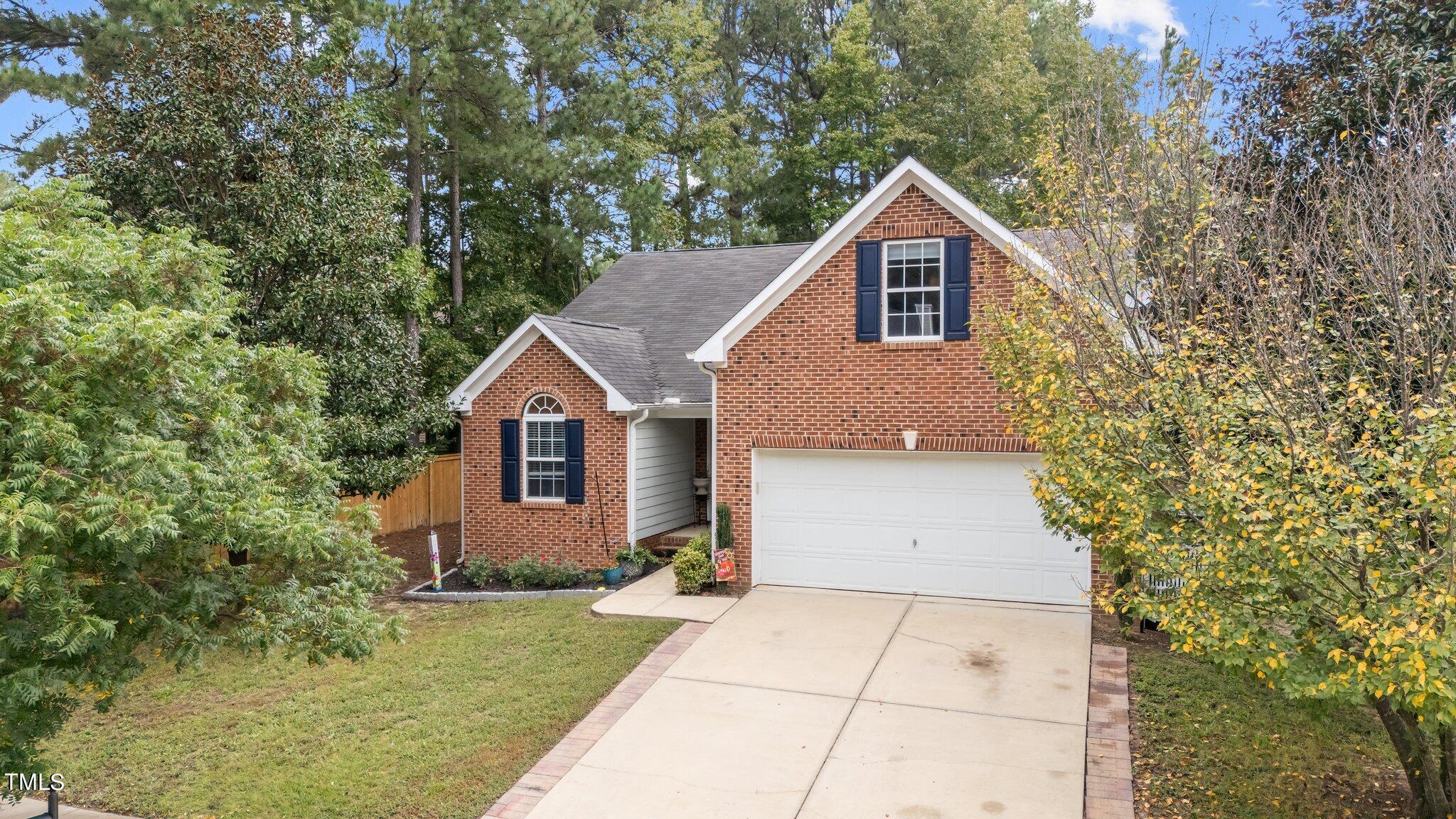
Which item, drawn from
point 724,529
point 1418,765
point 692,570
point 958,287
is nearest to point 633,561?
point 692,570

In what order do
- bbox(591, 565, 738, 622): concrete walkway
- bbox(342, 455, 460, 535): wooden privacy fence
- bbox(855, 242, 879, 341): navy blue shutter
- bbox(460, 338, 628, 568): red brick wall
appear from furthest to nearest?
bbox(342, 455, 460, 535): wooden privacy fence → bbox(460, 338, 628, 568): red brick wall → bbox(855, 242, 879, 341): navy blue shutter → bbox(591, 565, 738, 622): concrete walkway

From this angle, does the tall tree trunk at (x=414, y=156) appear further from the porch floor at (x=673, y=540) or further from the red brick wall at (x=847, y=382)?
the red brick wall at (x=847, y=382)

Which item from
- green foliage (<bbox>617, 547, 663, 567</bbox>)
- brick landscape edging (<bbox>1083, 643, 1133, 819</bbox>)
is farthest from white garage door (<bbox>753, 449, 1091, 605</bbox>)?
green foliage (<bbox>617, 547, 663, 567</bbox>)

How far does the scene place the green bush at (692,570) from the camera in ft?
41.0

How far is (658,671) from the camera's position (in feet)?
30.9

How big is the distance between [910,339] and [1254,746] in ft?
20.7

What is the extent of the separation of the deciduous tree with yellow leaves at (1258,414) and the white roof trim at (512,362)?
7.26 metres

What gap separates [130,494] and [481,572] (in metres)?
9.80

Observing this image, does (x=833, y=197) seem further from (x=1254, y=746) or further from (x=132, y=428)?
(x=132, y=428)

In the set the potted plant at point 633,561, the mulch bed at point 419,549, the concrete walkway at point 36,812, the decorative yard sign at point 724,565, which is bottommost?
the mulch bed at point 419,549

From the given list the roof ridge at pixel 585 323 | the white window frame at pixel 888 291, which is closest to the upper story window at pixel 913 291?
the white window frame at pixel 888 291

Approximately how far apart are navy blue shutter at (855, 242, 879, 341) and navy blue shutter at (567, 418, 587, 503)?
4967 mm

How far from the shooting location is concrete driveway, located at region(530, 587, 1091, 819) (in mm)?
6582

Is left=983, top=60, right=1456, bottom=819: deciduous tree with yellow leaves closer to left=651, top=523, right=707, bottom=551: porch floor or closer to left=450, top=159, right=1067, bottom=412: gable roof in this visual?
left=450, top=159, right=1067, bottom=412: gable roof
